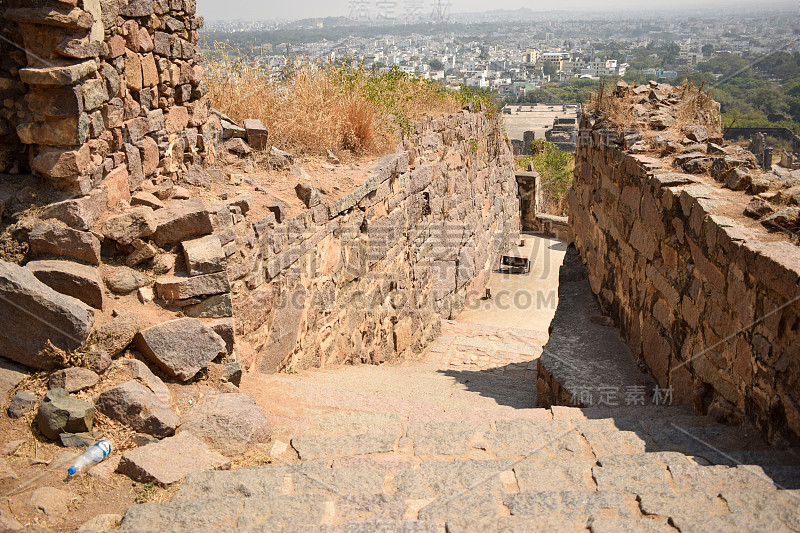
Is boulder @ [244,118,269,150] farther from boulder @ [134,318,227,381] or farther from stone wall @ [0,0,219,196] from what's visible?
boulder @ [134,318,227,381]

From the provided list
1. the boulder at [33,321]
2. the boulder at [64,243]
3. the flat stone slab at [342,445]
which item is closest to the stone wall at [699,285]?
the flat stone slab at [342,445]

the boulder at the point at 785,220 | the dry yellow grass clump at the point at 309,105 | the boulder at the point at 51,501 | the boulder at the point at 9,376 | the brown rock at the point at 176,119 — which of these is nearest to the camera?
the boulder at the point at 51,501

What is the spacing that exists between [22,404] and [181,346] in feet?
2.66

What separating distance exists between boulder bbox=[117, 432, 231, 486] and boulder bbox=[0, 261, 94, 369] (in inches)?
27.9

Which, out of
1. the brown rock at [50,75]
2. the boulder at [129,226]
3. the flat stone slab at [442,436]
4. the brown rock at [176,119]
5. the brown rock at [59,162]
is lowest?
the flat stone slab at [442,436]

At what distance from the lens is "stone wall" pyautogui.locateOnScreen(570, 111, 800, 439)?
111 inches

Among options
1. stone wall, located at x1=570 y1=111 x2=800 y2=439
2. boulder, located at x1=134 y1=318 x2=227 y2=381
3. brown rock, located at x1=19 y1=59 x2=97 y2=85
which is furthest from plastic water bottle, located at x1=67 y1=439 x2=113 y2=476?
stone wall, located at x1=570 y1=111 x2=800 y2=439

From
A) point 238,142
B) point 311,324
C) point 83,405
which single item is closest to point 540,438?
point 83,405

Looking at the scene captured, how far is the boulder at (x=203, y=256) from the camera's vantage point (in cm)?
377

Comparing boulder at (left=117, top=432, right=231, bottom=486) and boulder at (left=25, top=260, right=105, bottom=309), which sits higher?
boulder at (left=25, top=260, right=105, bottom=309)

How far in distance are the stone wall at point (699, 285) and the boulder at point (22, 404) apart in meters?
3.35

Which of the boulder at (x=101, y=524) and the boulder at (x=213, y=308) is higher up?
the boulder at (x=213, y=308)

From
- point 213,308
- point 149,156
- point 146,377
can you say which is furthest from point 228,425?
point 149,156

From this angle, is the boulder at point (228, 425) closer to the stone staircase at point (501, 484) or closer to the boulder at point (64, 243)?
the stone staircase at point (501, 484)
